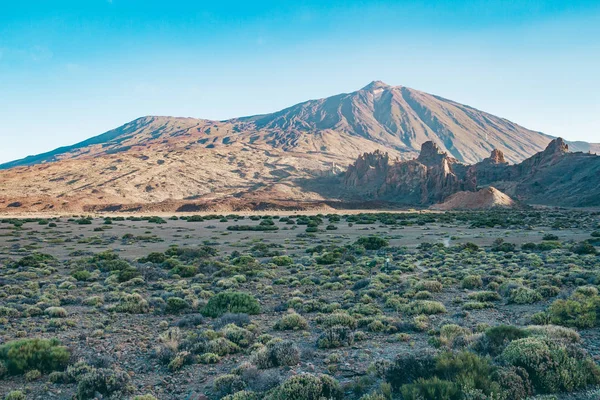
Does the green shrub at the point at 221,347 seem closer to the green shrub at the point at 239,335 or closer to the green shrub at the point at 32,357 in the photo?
the green shrub at the point at 239,335

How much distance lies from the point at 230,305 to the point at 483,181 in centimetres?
11709

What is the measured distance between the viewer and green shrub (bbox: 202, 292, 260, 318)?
12.1 metres

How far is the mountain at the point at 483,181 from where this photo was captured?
87513 millimetres

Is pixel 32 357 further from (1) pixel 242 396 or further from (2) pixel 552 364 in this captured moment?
(2) pixel 552 364

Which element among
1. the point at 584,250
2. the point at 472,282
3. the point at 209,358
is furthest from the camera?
the point at 584,250

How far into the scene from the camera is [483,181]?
115 metres

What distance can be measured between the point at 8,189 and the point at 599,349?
121409 millimetres

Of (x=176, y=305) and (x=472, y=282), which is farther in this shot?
(x=472, y=282)

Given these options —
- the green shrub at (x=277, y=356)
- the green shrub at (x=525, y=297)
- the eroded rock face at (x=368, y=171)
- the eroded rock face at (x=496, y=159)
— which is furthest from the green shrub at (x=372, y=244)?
the eroded rock face at (x=496, y=159)

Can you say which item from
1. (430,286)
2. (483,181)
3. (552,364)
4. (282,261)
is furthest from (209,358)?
(483,181)

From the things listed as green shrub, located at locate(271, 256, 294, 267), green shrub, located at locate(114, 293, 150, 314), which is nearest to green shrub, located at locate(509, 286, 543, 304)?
green shrub, located at locate(114, 293, 150, 314)

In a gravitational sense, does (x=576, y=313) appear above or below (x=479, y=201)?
above

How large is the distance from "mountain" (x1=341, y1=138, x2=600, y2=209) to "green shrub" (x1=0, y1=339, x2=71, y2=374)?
86049 mm

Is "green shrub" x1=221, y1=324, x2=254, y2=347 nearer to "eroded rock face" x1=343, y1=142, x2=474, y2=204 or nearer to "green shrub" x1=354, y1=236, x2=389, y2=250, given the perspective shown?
"green shrub" x1=354, y1=236, x2=389, y2=250
